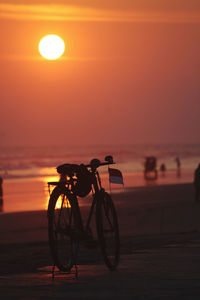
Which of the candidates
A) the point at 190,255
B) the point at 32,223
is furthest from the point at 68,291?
the point at 32,223

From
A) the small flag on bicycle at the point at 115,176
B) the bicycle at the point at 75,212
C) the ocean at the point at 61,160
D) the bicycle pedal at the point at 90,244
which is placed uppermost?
the ocean at the point at 61,160

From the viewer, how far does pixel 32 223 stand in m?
19.2

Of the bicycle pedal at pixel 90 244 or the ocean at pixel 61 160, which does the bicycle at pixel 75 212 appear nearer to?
the bicycle pedal at pixel 90 244

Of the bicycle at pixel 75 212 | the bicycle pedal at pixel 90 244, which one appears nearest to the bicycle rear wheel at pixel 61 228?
the bicycle at pixel 75 212

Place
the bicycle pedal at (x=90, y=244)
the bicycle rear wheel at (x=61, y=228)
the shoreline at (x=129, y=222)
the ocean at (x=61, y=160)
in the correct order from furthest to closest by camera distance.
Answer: the ocean at (x=61, y=160) → the shoreline at (x=129, y=222) → the bicycle pedal at (x=90, y=244) → the bicycle rear wheel at (x=61, y=228)

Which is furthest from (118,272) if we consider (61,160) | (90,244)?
(61,160)

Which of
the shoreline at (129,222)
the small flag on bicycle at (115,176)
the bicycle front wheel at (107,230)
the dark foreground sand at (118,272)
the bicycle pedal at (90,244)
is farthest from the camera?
the shoreline at (129,222)

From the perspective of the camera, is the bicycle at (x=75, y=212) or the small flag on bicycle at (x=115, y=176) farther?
the small flag on bicycle at (x=115, y=176)

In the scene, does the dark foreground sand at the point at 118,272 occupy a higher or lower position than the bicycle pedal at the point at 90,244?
lower

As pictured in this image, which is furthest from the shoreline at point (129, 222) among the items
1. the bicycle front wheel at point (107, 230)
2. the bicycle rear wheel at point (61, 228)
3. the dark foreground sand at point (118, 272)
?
the bicycle rear wheel at point (61, 228)

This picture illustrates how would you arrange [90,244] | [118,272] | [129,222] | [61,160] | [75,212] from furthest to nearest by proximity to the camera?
1. [61,160]
2. [129,222]
3. [90,244]
4. [75,212]
5. [118,272]

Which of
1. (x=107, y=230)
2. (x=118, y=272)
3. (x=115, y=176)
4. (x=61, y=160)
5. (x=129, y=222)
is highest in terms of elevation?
(x=61, y=160)

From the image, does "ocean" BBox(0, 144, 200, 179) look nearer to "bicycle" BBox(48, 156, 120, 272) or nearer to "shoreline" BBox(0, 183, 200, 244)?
"shoreline" BBox(0, 183, 200, 244)

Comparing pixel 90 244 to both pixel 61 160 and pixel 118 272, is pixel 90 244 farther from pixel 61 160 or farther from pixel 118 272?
pixel 61 160
